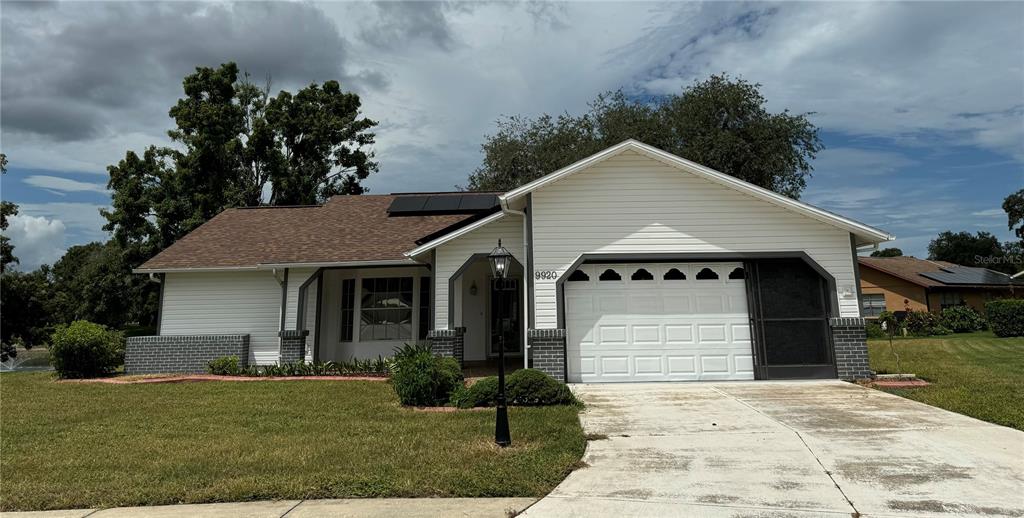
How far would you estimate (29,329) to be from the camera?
2259 cm

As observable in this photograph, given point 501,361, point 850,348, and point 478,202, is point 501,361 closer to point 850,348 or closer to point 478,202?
point 850,348

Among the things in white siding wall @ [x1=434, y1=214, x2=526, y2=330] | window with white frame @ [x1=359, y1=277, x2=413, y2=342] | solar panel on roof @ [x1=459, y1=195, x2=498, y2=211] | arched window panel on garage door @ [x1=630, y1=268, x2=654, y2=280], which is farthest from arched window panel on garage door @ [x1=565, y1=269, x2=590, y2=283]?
solar panel on roof @ [x1=459, y1=195, x2=498, y2=211]

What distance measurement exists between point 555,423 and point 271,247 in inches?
462

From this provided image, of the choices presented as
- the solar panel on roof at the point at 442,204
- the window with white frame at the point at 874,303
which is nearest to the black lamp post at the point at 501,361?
the solar panel on roof at the point at 442,204

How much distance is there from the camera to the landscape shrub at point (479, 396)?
344 inches

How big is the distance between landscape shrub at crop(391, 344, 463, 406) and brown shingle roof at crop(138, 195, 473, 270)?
5.51 m

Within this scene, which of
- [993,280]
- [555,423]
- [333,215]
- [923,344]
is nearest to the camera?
[555,423]

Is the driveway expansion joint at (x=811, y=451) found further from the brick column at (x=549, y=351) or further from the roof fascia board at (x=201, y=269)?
the roof fascia board at (x=201, y=269)

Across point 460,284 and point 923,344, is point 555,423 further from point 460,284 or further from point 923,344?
point 923,344

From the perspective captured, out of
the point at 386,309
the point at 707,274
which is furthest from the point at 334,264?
the point at 707,274

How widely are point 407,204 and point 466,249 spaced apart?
6608mm

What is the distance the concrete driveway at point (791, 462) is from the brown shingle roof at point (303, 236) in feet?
29.6

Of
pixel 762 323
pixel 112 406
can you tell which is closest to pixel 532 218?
pixel 762 323

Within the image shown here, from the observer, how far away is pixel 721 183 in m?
11.5
